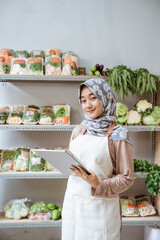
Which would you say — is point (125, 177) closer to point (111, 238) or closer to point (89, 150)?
point (89, 150)

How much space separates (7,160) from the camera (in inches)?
101

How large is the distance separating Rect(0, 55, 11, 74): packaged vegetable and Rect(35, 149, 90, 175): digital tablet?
1.64 metres

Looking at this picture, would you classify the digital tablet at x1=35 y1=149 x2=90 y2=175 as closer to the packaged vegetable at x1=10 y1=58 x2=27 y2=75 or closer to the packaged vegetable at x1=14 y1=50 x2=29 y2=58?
the packaged vegetable at x1=10 y1=58 x2=27 y2=75

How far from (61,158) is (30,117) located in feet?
4.79

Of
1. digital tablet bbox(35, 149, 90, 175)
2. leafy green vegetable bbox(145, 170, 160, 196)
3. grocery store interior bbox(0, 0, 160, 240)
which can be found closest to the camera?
digital tablet bbox(35, 149, 90, 175)

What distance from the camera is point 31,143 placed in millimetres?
2859

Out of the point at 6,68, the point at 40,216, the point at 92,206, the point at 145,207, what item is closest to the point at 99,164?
the point at 92,206

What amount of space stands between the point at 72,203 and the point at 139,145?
172cm

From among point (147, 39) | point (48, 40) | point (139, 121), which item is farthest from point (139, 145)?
point (48, 40)

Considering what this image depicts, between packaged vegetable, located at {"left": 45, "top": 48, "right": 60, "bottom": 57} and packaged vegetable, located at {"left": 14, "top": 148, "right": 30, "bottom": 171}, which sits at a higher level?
packaged vegetable, located at {"left": 45, "top": 48, "right": 60, "bottom": 57}

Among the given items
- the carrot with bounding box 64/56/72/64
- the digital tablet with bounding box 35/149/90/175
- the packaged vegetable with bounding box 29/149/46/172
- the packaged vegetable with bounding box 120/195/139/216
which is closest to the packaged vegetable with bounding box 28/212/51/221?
the packaged vegetable with bounding box 29/149/46/172

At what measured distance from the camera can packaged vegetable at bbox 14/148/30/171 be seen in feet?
8.23

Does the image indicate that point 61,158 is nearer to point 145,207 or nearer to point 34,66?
point 34,66

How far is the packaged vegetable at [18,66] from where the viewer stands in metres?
2.50
